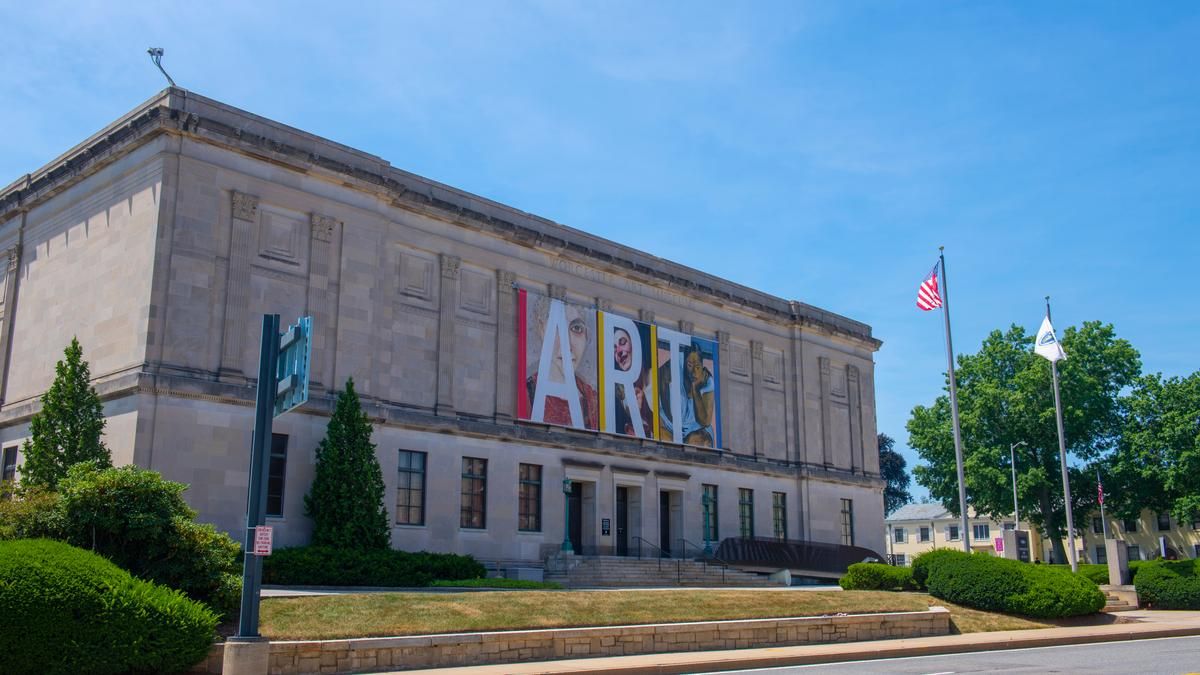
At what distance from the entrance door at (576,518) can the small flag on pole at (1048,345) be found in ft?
63.7

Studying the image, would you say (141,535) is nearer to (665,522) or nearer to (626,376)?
(626,376)

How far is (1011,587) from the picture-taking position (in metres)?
29.3

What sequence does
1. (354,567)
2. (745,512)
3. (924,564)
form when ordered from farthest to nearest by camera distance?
(745,512) → (924,564) → (354,567)

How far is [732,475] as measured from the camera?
49.9 metres

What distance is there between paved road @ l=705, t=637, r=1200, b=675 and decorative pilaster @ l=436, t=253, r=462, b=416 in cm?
2063

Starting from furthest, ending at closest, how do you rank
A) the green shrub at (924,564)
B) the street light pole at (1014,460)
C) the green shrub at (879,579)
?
the street light pole at (1014,460) → the green shrub at (879,579) → the green shrub at (924,564)

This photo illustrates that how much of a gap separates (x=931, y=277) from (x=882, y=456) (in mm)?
70492

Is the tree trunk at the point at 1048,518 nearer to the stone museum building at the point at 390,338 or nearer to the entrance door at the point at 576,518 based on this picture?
the stone museum building at the point at 390,338

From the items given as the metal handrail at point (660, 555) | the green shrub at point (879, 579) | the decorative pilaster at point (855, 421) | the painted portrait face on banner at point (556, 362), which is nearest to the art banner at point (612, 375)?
the painted portrait face on banner at point (556, 362)

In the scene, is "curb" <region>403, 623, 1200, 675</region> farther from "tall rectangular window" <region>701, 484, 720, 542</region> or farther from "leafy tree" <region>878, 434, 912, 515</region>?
"leafy tree" <region>878, 434, 912, 515</region>

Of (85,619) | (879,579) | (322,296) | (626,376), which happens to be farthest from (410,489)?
(85,619)

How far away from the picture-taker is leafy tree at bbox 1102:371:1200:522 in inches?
2680

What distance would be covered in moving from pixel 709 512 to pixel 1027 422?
32382 millimetres

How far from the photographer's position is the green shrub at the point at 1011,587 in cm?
2917
